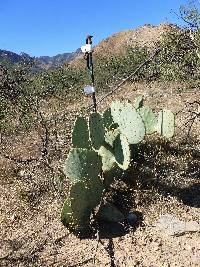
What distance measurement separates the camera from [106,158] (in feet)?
14.2

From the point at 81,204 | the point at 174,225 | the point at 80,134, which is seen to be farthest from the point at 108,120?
the point at 174,225

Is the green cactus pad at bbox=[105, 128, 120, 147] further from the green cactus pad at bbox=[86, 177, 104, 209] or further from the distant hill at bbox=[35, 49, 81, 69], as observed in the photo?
the distant hill at bbox=[35, 49, 81, 69]

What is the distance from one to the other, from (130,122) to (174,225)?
1.13 m

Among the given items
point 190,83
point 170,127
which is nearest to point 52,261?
point 170,127

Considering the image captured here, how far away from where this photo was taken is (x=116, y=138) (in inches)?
169

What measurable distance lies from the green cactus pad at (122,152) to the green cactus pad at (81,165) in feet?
0.83

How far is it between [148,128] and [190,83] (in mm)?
3880

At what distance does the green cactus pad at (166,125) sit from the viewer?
5.11m

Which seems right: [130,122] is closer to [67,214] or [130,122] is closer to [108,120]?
[108,120]

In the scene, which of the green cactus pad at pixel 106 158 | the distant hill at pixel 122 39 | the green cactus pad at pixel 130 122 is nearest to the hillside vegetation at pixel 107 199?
the green cactus pad at pixel 106 158

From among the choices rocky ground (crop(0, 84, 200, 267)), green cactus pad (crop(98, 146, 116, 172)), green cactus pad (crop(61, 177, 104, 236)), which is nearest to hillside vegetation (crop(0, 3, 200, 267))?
rocky ground (crop(0, 84, 200, 267))

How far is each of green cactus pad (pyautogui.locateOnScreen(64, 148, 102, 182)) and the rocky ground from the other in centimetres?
48

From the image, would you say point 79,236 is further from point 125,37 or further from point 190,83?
point 125,37

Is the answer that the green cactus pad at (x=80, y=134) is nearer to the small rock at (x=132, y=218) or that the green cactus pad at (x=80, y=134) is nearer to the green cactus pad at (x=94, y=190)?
the green cactus pad at (x=94, y=190)
